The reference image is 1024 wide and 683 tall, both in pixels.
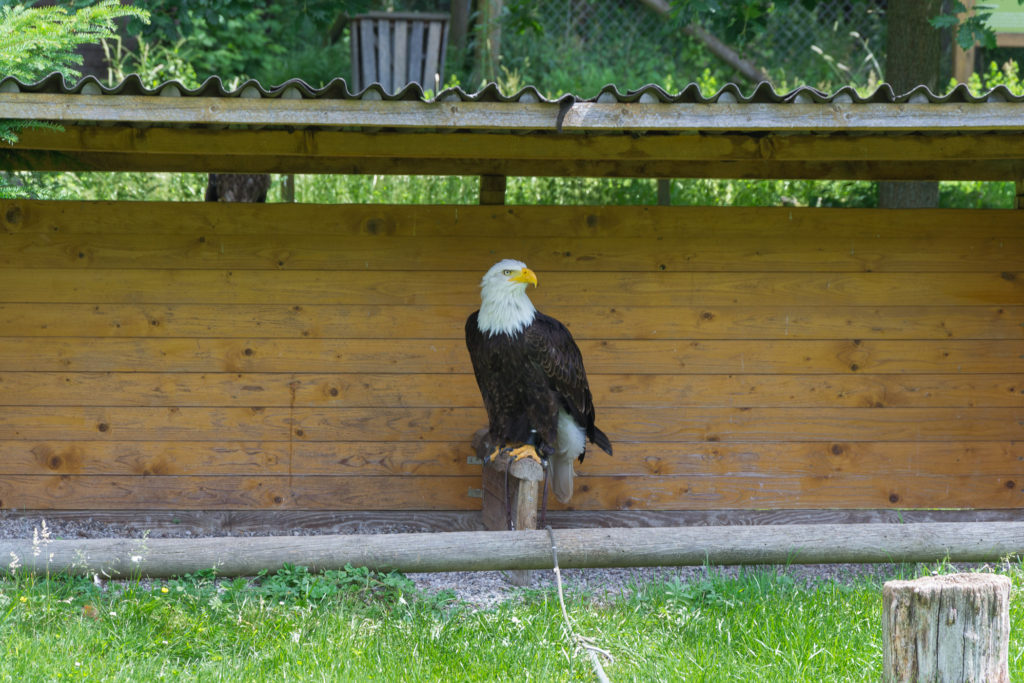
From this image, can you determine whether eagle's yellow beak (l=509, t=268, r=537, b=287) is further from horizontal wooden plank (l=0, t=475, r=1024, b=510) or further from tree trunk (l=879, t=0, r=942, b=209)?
tree trunk (l=879, t=0, r=942, b=209)

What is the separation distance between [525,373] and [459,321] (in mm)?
854

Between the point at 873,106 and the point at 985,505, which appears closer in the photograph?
the point at 873,106

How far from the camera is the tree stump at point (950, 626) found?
Answer: 2.21m

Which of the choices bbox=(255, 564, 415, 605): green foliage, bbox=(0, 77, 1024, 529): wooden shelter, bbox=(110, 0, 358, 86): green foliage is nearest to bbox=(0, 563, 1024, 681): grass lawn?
bbox=(255, 564, 415, 605): green foliage

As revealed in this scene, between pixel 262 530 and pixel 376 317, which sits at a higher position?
pixel 376 317

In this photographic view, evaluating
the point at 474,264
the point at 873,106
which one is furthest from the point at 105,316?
the point at 873,106

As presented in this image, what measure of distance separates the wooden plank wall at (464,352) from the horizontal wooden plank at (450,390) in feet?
0.04

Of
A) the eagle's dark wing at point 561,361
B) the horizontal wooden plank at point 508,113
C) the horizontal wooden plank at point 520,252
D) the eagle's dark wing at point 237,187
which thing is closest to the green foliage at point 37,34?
the horizontal wooden plank at point 508,113

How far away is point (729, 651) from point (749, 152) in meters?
2.35

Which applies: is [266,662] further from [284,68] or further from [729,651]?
[284,68]

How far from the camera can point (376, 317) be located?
16.2 feet

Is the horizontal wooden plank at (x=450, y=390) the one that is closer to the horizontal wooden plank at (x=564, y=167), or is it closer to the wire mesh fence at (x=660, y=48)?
the horizontal wooden plank at (x=564, y=167)

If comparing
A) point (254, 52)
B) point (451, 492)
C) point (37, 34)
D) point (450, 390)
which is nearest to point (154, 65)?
point (254, 52)

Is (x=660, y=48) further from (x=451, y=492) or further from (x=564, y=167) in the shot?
(x=451, y=492)
